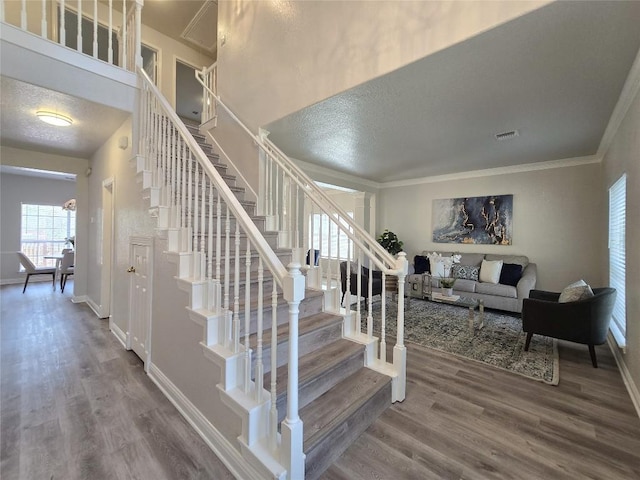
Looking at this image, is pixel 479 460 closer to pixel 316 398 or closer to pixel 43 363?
pixel 316 398

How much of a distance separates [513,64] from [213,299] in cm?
274

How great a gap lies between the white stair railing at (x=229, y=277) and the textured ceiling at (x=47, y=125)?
63 cm

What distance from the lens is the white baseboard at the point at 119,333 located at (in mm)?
3141

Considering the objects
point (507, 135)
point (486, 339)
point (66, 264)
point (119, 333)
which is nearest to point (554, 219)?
point (507, 135)

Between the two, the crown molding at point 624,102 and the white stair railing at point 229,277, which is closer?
the white stair railing at point 229,277

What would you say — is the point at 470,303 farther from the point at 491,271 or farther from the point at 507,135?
the point at 507,135

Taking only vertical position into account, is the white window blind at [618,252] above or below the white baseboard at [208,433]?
Result: above

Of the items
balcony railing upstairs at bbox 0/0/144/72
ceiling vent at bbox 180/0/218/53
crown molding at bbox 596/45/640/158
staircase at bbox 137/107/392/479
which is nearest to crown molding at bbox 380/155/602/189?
crown molding at bbox 596/45/640/158

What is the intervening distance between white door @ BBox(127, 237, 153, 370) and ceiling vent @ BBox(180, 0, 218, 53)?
13.6 ft

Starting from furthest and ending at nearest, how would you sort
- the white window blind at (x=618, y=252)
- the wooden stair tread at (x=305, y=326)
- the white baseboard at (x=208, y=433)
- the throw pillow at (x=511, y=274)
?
the throw pillow at (x=511, y=274) → the white window blind at (x=618, y=252) → the wooden stair tread at (x=305, y=326) → the white baseboard at (x=208, y=433)

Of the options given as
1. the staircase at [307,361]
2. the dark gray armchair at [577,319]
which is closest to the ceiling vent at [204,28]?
the staircase at [307,361]

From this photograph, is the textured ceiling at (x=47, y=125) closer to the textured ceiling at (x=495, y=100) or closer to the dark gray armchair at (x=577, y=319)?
the textured ceiling at (x=495, y=100)

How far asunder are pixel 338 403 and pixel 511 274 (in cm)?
417

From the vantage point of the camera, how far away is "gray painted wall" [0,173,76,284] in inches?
265
